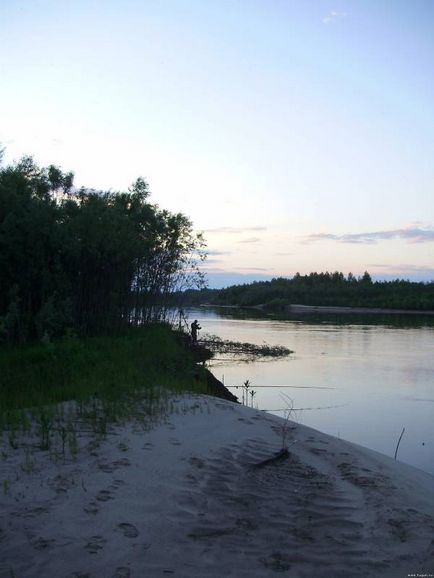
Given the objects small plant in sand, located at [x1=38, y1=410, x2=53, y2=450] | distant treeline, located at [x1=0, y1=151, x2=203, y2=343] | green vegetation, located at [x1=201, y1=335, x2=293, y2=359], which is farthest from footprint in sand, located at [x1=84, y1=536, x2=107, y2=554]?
green vegetation, located at [x1=201, y1=335, x2=293, y2=359]

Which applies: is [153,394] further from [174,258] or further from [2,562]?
[174,258]

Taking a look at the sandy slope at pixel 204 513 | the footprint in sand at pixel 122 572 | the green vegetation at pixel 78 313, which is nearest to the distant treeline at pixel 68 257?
the green vegetation at pixel 78 313

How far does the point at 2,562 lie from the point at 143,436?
107 inches

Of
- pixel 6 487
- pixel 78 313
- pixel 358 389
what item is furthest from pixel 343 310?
pixel 6 487

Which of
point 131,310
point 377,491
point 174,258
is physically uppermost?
point 174,258

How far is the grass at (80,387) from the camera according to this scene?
19.9 ft

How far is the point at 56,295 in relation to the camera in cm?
1334

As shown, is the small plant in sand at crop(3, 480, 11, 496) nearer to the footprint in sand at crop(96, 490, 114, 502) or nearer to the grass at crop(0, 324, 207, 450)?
the footprint in sand at crop(96, 490, 114, 502)

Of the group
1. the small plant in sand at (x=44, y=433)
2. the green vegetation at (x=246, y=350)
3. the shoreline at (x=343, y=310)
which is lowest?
the green vegetation at (x=246, y=350)

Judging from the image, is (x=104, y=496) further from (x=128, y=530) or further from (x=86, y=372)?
(x=86, y=372)

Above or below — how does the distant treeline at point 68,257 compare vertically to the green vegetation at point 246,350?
above

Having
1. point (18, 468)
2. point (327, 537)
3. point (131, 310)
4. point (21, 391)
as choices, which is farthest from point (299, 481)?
point (131, 310)

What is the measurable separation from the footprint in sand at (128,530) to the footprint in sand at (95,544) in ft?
0.56

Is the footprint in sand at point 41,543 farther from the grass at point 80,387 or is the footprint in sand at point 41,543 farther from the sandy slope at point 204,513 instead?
the grass at point 80,387
